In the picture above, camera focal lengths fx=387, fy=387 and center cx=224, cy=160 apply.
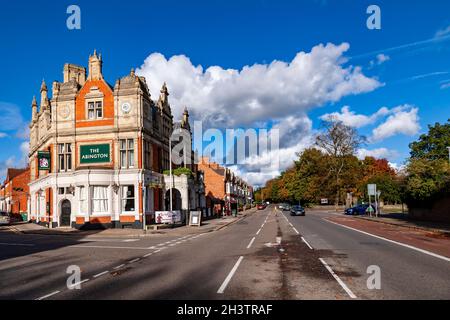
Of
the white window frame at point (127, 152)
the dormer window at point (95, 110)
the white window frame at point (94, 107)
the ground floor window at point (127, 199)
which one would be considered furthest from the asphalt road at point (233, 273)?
the dormer window at point (95, 110)

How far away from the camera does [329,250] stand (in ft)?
51.8

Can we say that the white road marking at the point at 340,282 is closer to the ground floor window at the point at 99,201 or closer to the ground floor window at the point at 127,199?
the ground floor window at the point at 127,199

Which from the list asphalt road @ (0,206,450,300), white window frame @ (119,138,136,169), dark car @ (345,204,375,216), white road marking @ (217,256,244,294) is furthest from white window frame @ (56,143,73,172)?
dark car @ (345,204,375,216)

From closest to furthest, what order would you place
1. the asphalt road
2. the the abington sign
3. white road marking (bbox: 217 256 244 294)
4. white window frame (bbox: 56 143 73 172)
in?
1. the asphalt road
2. white road marking (bbox: 217 256 244 294)
3. the the abington sign
4. white window frame (bbox: 56 143 73 172)

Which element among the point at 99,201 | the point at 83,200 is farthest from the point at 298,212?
the point at 83,200

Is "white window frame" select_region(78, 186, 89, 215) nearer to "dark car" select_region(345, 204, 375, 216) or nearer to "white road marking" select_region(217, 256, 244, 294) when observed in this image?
"white road marking" select_region(217, 256, 244, 294)

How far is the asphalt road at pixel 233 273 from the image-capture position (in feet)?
28.3

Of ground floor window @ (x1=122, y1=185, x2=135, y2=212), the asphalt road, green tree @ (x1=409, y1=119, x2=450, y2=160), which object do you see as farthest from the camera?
green tree @ (x1=409, y1=119, x2=450, y2=160)

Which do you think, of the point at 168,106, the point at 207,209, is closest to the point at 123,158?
the point at 168,106

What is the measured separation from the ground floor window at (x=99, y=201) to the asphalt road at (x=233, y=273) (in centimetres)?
1523

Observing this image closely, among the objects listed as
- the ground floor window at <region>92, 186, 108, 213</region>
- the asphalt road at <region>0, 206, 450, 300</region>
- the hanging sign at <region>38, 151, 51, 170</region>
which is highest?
the hanging sign at <region>38, 151, 51, 170</region>

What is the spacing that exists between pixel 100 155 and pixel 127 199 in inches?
179

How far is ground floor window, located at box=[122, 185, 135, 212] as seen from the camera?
1305 inches

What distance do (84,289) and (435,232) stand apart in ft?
69.1
